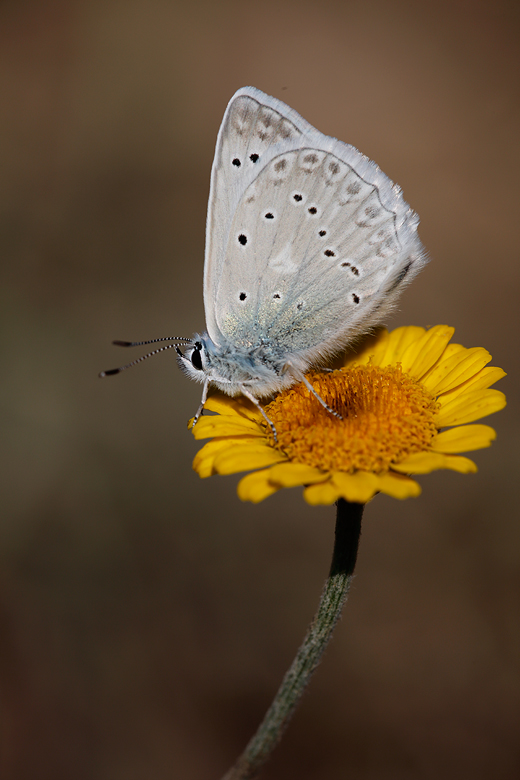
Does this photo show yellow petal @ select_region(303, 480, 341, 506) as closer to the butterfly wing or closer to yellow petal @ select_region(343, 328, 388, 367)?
the butterfly wing

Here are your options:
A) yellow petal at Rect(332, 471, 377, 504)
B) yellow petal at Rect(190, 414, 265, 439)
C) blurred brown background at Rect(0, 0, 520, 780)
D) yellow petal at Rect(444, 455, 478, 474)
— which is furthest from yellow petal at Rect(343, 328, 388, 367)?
A: blurred brown background at Rect(0, 0, 520, 780)

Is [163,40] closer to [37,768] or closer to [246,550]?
[246,550]

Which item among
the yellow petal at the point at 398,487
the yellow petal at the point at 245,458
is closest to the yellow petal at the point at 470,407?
the yellow petal at the point at 398,487

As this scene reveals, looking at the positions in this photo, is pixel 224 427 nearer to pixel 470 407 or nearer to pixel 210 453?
pixel 210 453

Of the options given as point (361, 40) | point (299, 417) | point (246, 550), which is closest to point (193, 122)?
point (361, 40)

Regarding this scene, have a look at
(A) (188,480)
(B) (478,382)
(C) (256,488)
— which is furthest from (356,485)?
(A) (188,480)

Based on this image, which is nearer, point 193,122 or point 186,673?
point 186,673
